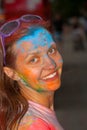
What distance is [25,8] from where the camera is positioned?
35.9ft

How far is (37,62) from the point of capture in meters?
2.43

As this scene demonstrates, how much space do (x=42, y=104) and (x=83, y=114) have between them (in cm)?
629

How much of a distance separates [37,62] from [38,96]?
21 cm

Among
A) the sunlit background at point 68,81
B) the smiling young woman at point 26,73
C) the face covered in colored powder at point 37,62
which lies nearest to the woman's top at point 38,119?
the smiling young woman at point 26,73

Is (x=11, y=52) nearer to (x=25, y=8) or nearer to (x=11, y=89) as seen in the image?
(x=11, y=89)

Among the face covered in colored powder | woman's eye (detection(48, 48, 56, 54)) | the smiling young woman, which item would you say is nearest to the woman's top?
the smiling young woman

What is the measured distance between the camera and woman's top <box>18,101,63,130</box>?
2314 mm

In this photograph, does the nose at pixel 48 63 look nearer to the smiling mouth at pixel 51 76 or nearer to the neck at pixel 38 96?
the smiling mouth at pixel 51 76

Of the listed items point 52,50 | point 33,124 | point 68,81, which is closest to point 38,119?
point 33,124

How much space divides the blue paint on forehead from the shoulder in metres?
0.39

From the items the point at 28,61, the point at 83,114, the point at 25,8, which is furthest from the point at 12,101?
the point at 25,8

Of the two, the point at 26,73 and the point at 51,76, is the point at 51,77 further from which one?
the point at 26,73

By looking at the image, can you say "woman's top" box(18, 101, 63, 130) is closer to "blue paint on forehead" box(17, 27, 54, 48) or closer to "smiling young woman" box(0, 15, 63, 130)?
"smiling young woman" box(0, 15, 63, 130)

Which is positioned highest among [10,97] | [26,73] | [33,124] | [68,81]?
[26,73]
